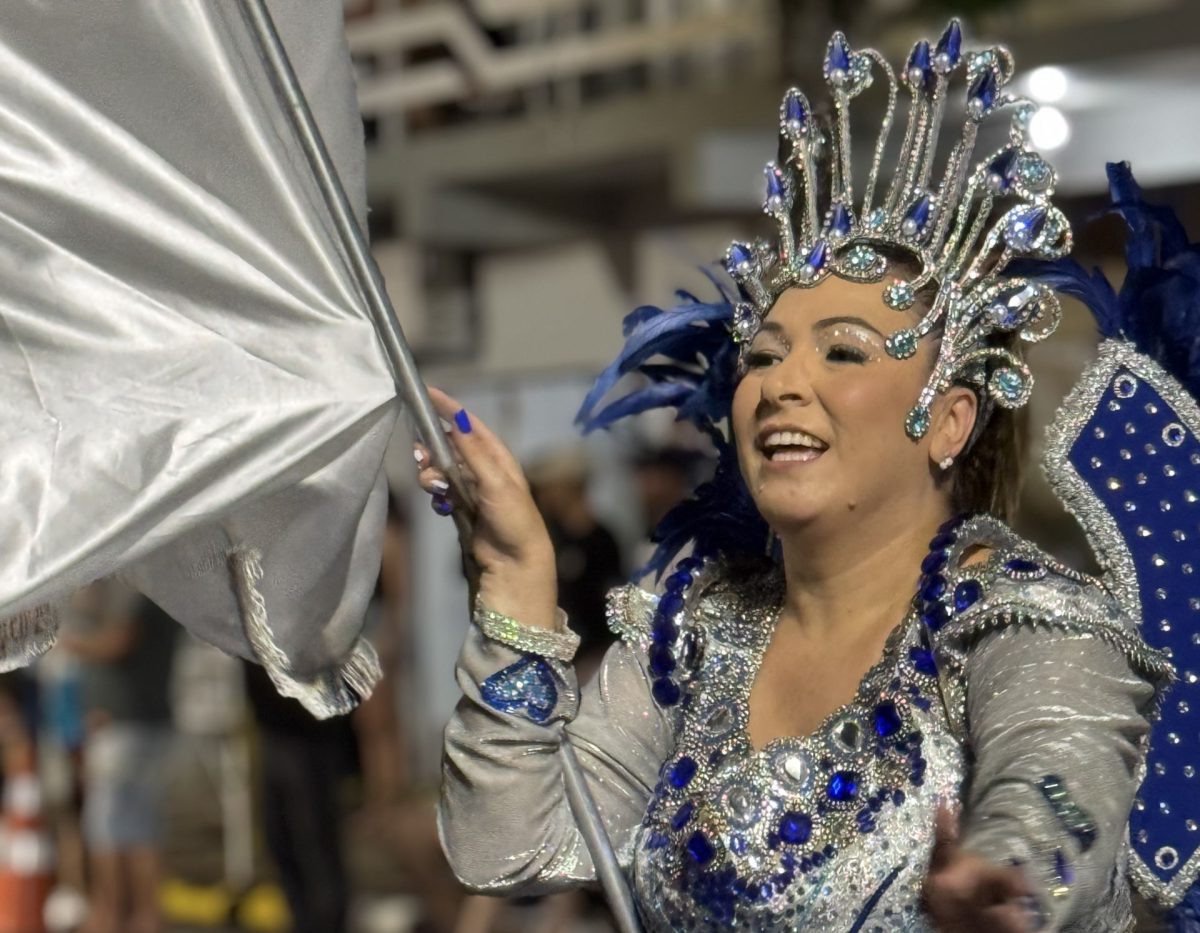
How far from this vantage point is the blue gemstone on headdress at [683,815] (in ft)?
6.75

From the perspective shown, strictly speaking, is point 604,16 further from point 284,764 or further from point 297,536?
point 297,536

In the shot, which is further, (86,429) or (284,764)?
(284,764)

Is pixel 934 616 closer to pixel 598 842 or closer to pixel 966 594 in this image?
pixel 966 594

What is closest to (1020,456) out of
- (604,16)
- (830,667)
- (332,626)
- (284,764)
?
(830,667)

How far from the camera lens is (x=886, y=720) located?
1988 mm

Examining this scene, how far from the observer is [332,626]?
2.15 m

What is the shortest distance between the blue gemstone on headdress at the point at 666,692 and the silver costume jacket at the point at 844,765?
0.01 meters

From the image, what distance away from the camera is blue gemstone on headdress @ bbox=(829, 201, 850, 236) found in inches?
84.2

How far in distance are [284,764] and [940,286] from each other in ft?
12.9

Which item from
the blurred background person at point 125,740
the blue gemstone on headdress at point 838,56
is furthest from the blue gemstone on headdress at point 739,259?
the blurred background person at point 125,740

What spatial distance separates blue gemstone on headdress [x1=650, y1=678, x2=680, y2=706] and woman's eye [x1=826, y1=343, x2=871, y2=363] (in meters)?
0.41

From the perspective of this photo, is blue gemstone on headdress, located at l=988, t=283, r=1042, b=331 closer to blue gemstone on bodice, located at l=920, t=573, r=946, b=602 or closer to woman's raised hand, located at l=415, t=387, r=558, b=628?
blue gemstone on bodice, located at l=920, t=573, r=946, b=602

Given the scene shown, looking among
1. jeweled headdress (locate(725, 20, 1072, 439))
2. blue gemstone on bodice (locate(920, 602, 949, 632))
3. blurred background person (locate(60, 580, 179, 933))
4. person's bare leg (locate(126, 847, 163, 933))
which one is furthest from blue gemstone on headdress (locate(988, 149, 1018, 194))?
person's bare leg (locate(126, 847, 163, 933))

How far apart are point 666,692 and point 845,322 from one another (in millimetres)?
465
